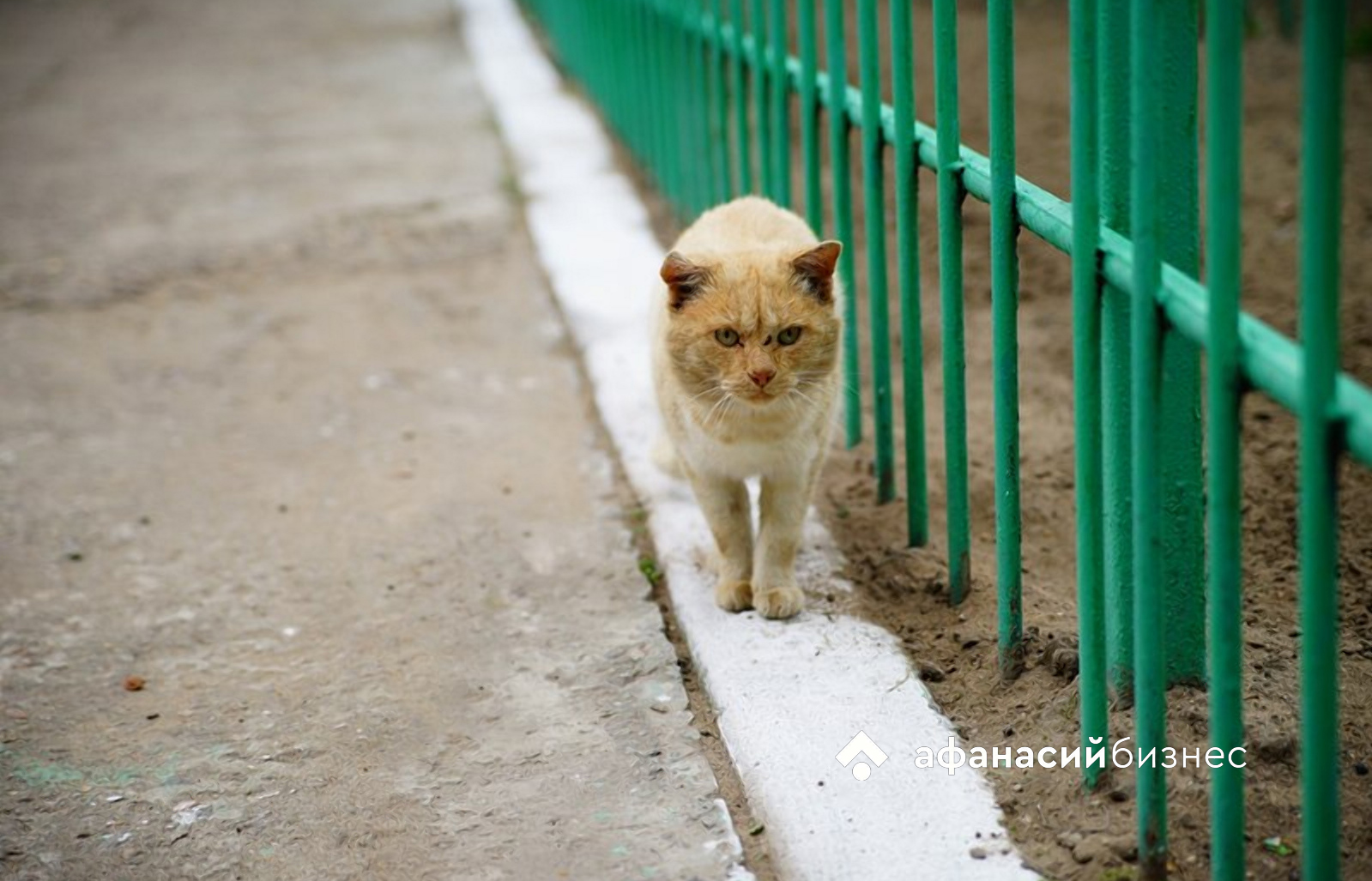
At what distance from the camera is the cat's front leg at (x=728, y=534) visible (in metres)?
3.30

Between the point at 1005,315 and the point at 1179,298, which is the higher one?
the point at 1179,298

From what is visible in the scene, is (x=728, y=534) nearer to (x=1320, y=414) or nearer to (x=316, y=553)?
(x=316, y=553)

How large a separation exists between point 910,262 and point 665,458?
3.19ft

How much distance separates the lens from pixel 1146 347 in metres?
2.04

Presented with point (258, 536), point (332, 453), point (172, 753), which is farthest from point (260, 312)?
point (172, 753)

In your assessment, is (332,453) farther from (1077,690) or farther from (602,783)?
(1077,690)

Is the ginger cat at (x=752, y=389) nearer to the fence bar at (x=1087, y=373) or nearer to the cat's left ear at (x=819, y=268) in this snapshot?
the cat's left ear at (x=819, y=268)

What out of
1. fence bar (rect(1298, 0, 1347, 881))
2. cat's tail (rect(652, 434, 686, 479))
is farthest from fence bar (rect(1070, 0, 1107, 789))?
cat's tail (rect(652, 434, 686, 479))

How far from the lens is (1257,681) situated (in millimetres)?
2564

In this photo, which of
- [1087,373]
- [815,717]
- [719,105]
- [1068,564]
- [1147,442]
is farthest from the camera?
[719,105]

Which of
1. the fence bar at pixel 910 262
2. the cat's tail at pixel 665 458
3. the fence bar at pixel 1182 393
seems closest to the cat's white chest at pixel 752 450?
the fence bar at pixel 910 262

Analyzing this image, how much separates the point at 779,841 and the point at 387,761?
0.83 metres

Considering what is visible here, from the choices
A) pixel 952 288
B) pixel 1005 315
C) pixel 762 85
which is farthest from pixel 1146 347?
pixel 762 85

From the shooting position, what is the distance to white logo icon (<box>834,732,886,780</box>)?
263 centimetres
